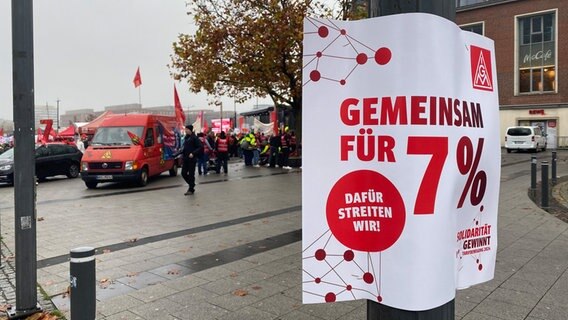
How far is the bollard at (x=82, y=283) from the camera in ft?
9.37

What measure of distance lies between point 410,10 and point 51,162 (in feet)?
62.2

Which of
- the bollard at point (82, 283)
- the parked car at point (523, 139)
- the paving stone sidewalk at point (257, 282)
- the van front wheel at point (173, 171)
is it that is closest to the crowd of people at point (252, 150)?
the van front wheel at point (173, 171)

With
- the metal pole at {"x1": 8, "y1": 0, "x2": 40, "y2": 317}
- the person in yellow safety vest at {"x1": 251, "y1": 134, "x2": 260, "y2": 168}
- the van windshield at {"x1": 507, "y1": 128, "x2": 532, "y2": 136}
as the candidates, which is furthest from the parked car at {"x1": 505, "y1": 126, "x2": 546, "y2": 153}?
the metal pole at {"x1": 8, "y1": 0, "x2": 40, "y2": 317}

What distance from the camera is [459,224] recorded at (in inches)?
87.0

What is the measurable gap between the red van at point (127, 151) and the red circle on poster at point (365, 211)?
13.3 m

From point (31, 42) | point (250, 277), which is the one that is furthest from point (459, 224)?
point (31, 42)

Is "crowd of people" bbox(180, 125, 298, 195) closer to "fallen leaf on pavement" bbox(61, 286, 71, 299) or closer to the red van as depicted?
the red van

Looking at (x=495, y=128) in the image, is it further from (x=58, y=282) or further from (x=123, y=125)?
(x=123, y=125)

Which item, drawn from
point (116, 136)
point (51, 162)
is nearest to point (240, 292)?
point (116, 136)

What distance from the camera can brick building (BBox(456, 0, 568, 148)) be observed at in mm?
36875

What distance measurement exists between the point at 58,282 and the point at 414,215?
4.58 m

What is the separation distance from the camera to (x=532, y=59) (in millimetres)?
38781

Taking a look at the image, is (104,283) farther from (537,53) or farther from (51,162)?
(537,53)

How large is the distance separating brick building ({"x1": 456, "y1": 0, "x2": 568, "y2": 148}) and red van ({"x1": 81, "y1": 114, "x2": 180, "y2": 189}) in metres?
29.4
